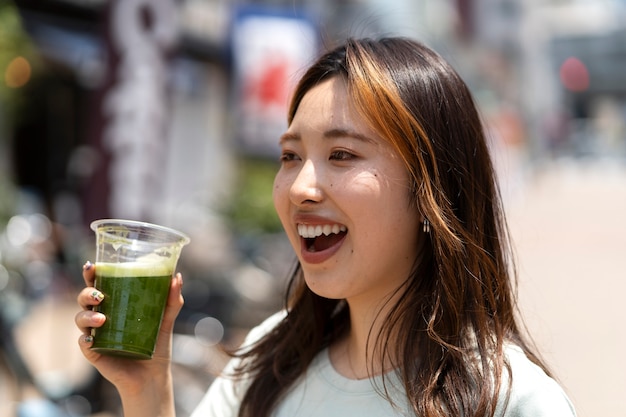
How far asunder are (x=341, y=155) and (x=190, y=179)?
37.7 ft

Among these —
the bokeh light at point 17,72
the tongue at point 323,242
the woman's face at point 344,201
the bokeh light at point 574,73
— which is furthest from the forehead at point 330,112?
the bokeh light at point 574,73

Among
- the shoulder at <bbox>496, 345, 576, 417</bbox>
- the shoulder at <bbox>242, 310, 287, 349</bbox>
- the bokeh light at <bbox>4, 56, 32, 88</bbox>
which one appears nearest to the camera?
the shoulder at <bbox>496, 345, 576, 417</bbox>

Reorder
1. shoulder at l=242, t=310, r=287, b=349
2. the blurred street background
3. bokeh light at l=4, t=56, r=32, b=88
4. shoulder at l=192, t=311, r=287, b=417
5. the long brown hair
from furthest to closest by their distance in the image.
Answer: bokeh light at l=4, t=56, r=32, b=88 < the blurred street background < shoulder at l=242, t=310, r=287, b=349 < shoulder at l=192, t=311, r=287, b=417 < the long brown hair

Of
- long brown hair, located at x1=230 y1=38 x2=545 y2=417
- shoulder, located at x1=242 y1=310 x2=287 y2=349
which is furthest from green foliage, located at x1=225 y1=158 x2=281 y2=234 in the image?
long brown hair, located at x1=230 y1=38 x2=545 y2=417

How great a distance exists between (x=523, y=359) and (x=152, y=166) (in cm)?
375

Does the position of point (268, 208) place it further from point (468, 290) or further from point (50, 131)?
point (468, 290)

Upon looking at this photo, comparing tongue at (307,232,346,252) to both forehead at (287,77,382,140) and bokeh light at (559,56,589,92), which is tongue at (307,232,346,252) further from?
bokeh light at (559,56,589,92)

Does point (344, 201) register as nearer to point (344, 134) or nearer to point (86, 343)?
point (344, 134)

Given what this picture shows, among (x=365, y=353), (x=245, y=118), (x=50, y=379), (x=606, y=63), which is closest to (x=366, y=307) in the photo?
(x=365, y=353)

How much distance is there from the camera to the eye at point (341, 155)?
1.52 metres

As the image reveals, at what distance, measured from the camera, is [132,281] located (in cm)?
163

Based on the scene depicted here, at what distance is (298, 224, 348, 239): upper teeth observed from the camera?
1527mm

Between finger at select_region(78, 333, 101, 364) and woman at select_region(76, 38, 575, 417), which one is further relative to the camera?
finger at select_region(78, 333, 101, 364)

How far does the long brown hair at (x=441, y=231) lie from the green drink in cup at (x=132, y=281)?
342mm
